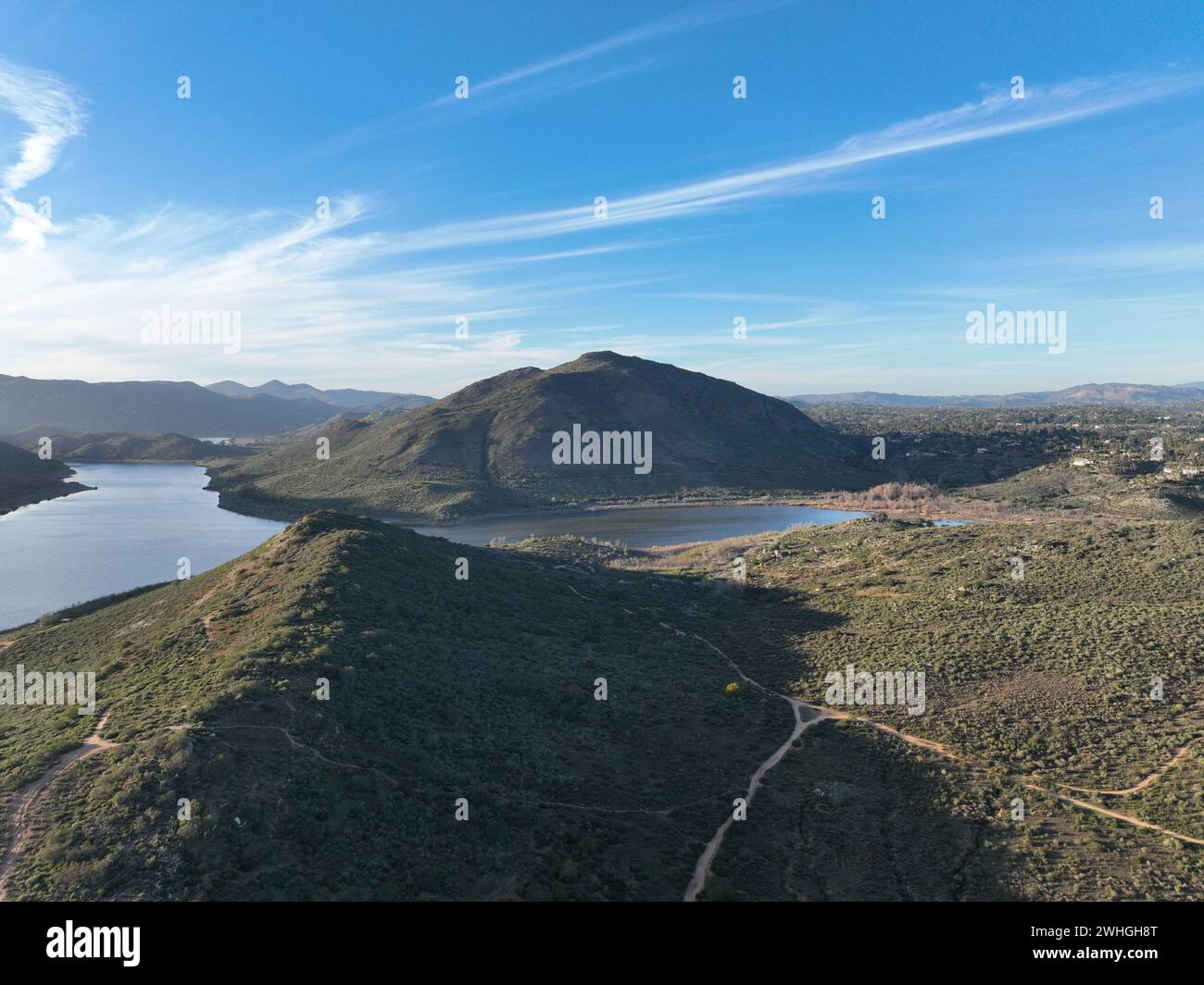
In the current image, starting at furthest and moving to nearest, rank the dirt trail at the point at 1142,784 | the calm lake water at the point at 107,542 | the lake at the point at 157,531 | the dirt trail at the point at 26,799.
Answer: the lake at the point at 157,531 → the calm lake water at the point at 107,542 → the dirt trail at the point at 1142,784 → the dirt trail at the point at 26,799

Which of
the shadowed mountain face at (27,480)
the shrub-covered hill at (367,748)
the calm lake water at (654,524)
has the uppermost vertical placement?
the shadowed mountain face at (27,480)

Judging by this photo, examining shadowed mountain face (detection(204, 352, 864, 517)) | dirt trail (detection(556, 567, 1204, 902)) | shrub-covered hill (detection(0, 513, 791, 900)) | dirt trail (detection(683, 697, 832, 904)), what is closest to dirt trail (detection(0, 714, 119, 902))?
shrub-covered hill (detection(0, 513, 791, 900))

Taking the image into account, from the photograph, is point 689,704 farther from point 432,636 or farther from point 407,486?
point 407,486

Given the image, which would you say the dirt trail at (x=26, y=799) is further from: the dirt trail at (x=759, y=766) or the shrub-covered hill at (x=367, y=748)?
the dirt trail at (x=759, y=766)

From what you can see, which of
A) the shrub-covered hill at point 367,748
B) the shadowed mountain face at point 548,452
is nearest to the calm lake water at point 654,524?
the shadowed mountain face at point 548,452

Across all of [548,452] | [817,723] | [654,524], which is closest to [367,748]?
[817,723]

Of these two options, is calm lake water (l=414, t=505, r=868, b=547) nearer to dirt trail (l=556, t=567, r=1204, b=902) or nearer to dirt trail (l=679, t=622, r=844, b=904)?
dirt trail (l=679, t=622, r=844, b=904)
